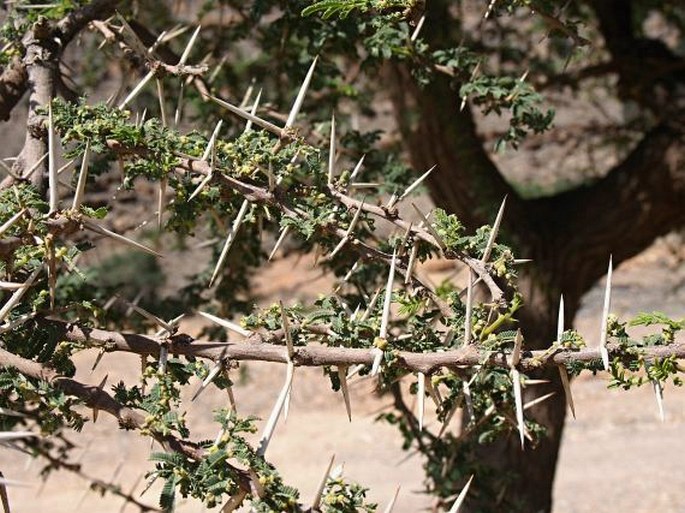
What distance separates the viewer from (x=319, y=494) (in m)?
1.34

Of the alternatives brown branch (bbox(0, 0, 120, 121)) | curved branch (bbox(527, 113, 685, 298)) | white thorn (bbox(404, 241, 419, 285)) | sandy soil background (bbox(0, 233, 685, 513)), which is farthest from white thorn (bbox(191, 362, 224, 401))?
sandy soil background (bbox(0, 233, 685, 513))

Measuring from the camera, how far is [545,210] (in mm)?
3781

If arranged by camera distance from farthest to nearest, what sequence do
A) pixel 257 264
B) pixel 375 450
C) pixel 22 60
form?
pixel 375 450, pixel 257 264, pixel 22 60

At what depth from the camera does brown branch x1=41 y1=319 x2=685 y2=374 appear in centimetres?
134

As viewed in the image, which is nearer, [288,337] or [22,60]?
[288,337]

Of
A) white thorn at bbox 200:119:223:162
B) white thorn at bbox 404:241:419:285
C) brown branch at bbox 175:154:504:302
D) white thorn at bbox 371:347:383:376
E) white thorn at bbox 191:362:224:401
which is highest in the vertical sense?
white thorn at bbox 200:119:223:162

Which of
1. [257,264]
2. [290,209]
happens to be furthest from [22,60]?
[257,264]

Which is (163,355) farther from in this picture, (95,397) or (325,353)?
(325,353)

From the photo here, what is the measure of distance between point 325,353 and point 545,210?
2.54 meters

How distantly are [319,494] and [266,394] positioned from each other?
750cm

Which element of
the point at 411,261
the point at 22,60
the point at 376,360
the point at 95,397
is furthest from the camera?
the point at 22,60

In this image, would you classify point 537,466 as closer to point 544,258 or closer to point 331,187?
point 544,258

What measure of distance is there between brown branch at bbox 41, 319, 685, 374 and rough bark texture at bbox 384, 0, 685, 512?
2.00m

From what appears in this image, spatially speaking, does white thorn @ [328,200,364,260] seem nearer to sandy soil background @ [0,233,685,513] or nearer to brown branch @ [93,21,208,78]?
brown branch @ [93,21,208,78]
